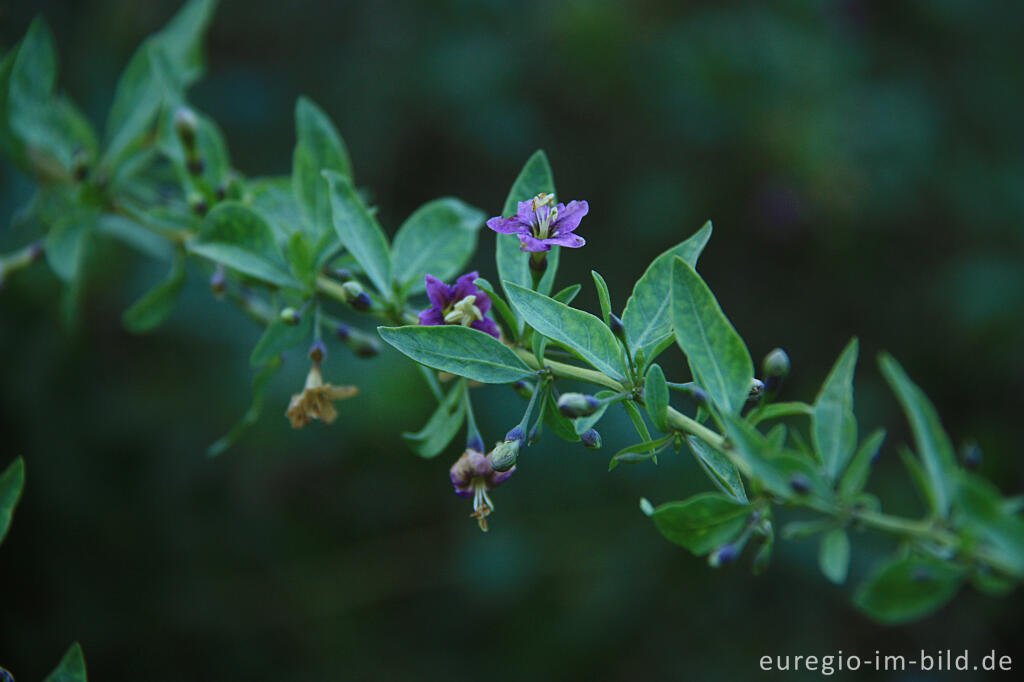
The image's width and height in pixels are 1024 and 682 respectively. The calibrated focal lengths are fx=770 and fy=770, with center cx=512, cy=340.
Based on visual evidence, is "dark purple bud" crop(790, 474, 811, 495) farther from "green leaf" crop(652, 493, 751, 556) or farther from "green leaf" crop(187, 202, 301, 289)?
"green leaf" crop(187, 202, 301, 289)

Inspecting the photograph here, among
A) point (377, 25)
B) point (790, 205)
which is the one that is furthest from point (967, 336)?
point (377, 25)

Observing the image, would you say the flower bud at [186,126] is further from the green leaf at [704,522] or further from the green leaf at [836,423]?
the green leaf at [836,423]

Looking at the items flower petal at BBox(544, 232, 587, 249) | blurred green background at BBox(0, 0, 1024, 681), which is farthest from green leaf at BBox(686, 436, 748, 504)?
blurred green background at BBox(0, 0, 1024, 681)

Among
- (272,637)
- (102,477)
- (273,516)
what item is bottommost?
(272,637)

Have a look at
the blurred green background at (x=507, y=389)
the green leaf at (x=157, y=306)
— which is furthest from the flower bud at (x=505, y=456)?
the blurred green background at (x=507, y=389)

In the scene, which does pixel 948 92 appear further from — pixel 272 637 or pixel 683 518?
pixel 272 637
